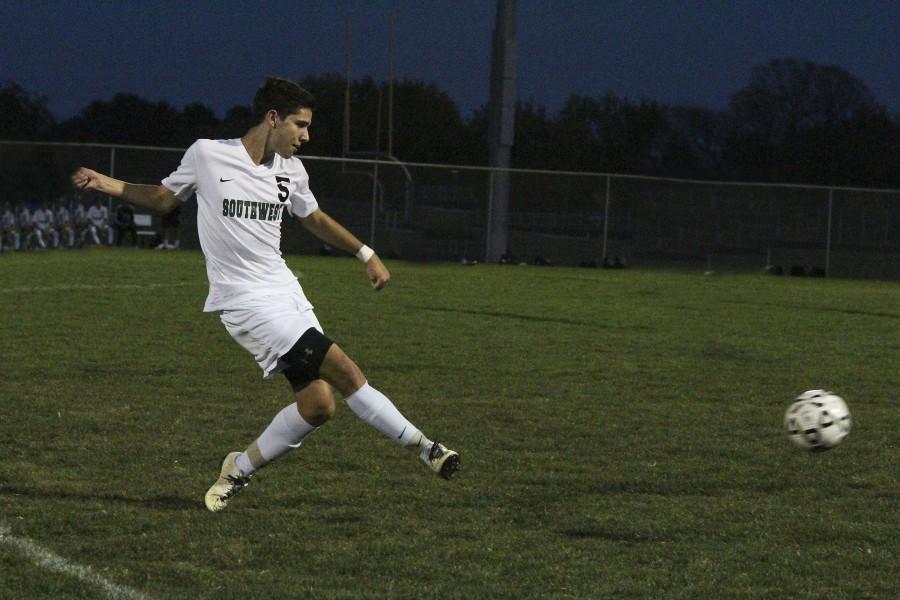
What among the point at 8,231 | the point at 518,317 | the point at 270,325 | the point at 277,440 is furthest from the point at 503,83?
the point at 270,325

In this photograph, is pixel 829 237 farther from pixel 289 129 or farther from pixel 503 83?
pixel 289 129

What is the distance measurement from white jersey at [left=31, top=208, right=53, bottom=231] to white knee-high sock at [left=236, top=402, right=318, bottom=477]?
23503 mm

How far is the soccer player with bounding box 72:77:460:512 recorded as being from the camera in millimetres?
6035

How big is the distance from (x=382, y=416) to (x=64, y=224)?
2402 centimetres

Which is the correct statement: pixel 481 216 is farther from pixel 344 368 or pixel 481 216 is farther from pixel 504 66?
pixel 344 368

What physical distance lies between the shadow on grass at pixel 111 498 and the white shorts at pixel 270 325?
2.49ft

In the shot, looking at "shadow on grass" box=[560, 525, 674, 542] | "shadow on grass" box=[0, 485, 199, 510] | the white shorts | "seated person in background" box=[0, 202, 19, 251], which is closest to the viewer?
"shadow on grass" box=[560, 525, 674, 542]

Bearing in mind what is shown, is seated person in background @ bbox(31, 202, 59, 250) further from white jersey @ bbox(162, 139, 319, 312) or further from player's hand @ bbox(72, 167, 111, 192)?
white jersey @ bbox(162, 139, 319, 312)

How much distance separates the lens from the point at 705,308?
1995cm

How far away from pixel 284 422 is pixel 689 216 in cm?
2806

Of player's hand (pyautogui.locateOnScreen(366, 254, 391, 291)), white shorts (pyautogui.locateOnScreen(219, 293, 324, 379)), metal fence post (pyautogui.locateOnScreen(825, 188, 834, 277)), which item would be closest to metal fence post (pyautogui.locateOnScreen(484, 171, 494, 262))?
metal fence post (pyautogui.locateOnScreen(825, 188, 834, 277))

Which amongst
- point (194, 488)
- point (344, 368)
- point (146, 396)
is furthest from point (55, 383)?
point (344, 368)

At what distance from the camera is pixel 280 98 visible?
20.2ft

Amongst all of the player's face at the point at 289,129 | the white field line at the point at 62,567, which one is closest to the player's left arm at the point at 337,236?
the player's face at the point at 289,129
